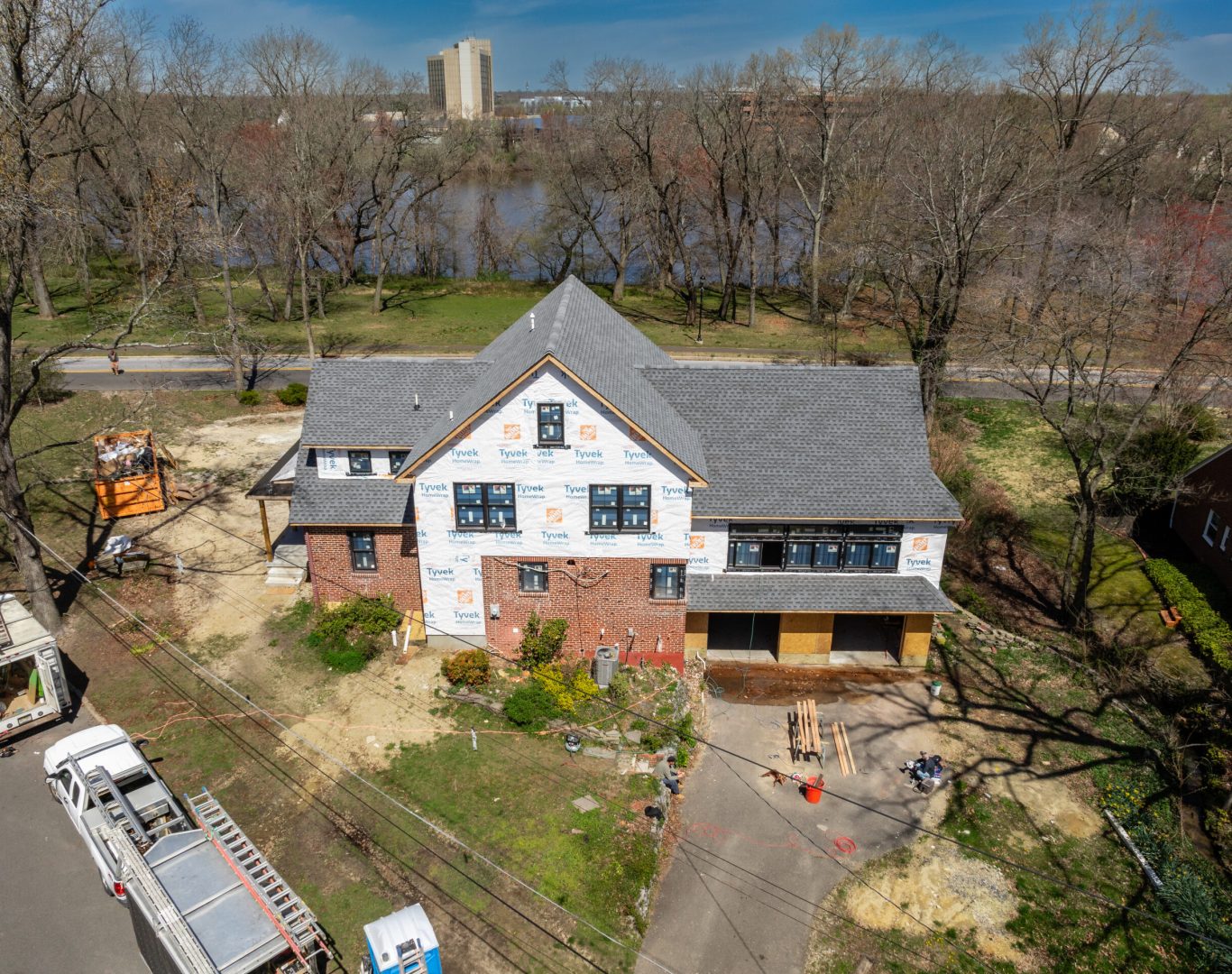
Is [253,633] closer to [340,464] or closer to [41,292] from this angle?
[340,464]

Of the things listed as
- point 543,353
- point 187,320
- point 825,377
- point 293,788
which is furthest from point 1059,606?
point 187,320

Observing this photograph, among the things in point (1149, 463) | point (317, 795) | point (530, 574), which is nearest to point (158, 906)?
point (317, 795)

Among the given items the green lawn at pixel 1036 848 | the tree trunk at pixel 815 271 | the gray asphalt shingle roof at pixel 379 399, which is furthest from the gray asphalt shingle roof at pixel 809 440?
the tree trunk at pixel 815 271

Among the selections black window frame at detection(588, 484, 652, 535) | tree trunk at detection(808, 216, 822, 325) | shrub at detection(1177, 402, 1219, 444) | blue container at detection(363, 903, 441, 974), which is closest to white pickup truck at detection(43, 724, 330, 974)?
blue container at detection(363, 903, 441, 974)

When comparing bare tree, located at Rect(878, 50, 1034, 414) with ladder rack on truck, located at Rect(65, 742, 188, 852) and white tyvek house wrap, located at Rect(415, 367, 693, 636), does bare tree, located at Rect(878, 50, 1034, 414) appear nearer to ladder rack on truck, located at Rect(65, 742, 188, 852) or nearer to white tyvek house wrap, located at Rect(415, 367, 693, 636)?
white tyvek house wrap, located at Rect(415, 367, 693, 636)

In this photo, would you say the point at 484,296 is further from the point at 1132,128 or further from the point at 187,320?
the point at 1132,128

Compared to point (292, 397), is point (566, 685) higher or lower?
lower

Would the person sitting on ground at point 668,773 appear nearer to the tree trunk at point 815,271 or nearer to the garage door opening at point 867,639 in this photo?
the garage door opening at point 867,639
